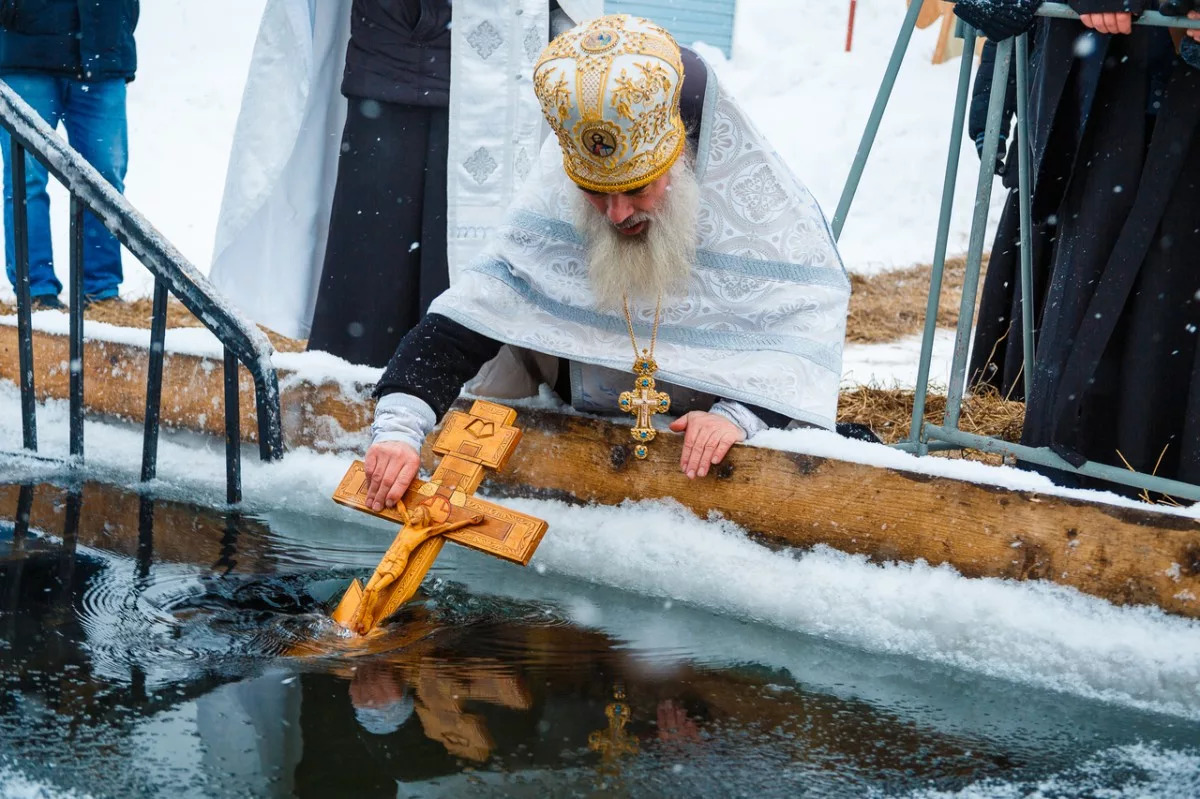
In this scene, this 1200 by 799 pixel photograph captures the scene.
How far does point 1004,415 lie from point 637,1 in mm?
10935

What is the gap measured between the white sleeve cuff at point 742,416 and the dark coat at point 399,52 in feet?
5.73

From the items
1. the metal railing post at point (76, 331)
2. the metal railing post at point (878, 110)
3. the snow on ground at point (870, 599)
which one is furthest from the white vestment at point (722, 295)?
the metal railing post at point (76, 331)

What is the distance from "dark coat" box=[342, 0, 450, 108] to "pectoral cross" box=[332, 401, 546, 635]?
1.67m

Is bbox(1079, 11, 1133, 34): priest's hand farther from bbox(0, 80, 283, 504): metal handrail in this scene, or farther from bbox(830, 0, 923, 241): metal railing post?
bbox(0, 80, 283, 504): metal handrail

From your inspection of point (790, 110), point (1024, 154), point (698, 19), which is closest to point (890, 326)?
→ point (1024, 154)

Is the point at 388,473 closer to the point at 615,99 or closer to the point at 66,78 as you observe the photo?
the point at 615,99

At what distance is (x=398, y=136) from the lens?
418cm

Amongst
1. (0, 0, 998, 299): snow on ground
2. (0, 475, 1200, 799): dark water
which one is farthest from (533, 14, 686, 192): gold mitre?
(0, 0, 998, 299): snow on ground

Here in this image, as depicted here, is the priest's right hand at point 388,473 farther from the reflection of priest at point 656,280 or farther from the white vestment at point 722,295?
the white vestment at point 722,295

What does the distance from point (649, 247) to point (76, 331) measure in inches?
69.7

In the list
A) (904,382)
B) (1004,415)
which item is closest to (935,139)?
(904,382)

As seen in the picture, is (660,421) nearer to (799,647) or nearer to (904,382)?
(799,647)

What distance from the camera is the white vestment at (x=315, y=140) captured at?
4137mm

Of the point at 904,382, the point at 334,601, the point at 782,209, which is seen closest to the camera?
the point at 334,601
